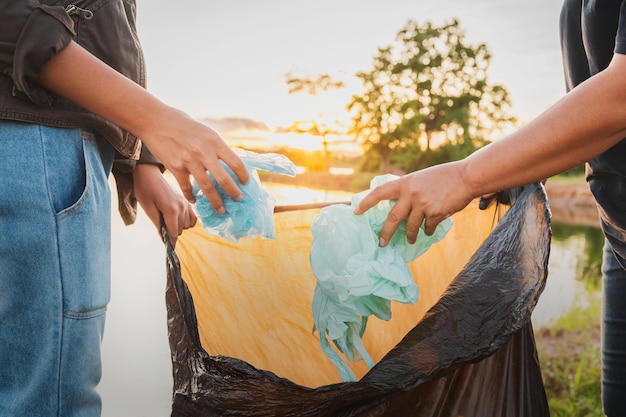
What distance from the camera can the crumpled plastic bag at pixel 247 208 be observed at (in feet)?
3.86

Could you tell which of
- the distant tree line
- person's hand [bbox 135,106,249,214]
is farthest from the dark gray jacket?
the distant tree line

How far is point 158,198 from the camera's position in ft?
4.39

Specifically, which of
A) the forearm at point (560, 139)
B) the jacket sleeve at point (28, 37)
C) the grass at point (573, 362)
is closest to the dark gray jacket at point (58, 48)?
the jacket sleeve at point (28, 37)

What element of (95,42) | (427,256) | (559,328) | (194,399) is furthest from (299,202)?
(559,328)

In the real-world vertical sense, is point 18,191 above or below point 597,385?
above

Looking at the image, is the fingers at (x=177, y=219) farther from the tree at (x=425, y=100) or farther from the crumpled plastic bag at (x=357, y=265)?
the tree at (x=425, y=100)

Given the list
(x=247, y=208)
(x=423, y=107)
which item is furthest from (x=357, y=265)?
(x=423, y=107)

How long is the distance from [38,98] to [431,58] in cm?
2057

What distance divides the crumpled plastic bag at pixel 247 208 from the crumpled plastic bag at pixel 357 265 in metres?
0.14

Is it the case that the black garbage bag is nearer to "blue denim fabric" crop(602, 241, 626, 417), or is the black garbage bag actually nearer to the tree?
"blue denim fabric" crop(602, 241, 626, 417)

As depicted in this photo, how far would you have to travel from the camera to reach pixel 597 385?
9.39ft

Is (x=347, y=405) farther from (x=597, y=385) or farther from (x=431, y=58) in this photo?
(x=431, y=58)

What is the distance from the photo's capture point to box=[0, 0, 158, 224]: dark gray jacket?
0.89m

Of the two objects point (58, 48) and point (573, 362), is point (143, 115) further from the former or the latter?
point (573, 362)
